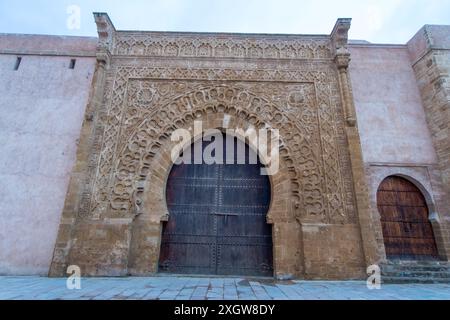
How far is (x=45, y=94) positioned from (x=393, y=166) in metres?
8.59

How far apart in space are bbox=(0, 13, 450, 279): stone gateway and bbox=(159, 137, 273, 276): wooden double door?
25 mm

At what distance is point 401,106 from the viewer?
6.01 m

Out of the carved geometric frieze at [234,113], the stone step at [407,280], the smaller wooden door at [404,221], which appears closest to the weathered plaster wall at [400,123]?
the smaller wooden door at [404,221]

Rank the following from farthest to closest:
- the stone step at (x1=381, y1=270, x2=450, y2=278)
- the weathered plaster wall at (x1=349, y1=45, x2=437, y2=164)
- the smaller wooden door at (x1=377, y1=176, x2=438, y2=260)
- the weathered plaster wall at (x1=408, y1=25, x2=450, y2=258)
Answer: the weathered plaster wall at (x1=349, y1=45, x2=437, y2=164)
the weathered plaster wall at (x1=408, y1=25, x2=450, y2=258)
the smaller wooden door at (x1=377, y1=176, x2=438, y2=260)
the stone step at (x1=381, y1=270, x2=450, y2=278)

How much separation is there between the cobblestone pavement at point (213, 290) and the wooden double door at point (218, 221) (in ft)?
1.69

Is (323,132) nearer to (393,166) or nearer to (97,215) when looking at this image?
(393,166)

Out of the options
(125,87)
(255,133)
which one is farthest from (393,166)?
(125,87)

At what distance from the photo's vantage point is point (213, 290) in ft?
11.0

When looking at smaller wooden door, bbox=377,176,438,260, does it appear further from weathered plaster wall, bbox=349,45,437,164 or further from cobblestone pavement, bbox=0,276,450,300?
cobblestone pavement, bbox=0,276,450,300

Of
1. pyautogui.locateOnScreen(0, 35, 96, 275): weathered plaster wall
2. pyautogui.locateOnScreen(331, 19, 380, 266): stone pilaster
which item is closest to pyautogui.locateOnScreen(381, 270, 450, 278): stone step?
pyautogui.locateOnScreen(331, 19, 380, 266): stone pilaster

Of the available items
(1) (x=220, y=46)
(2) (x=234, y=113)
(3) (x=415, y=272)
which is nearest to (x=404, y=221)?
(3) (x=415, y=272)

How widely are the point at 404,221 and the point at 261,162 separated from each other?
346cm

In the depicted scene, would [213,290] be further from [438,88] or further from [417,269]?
[438,88]

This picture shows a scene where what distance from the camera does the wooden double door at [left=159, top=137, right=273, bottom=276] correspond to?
4781 millimetres
